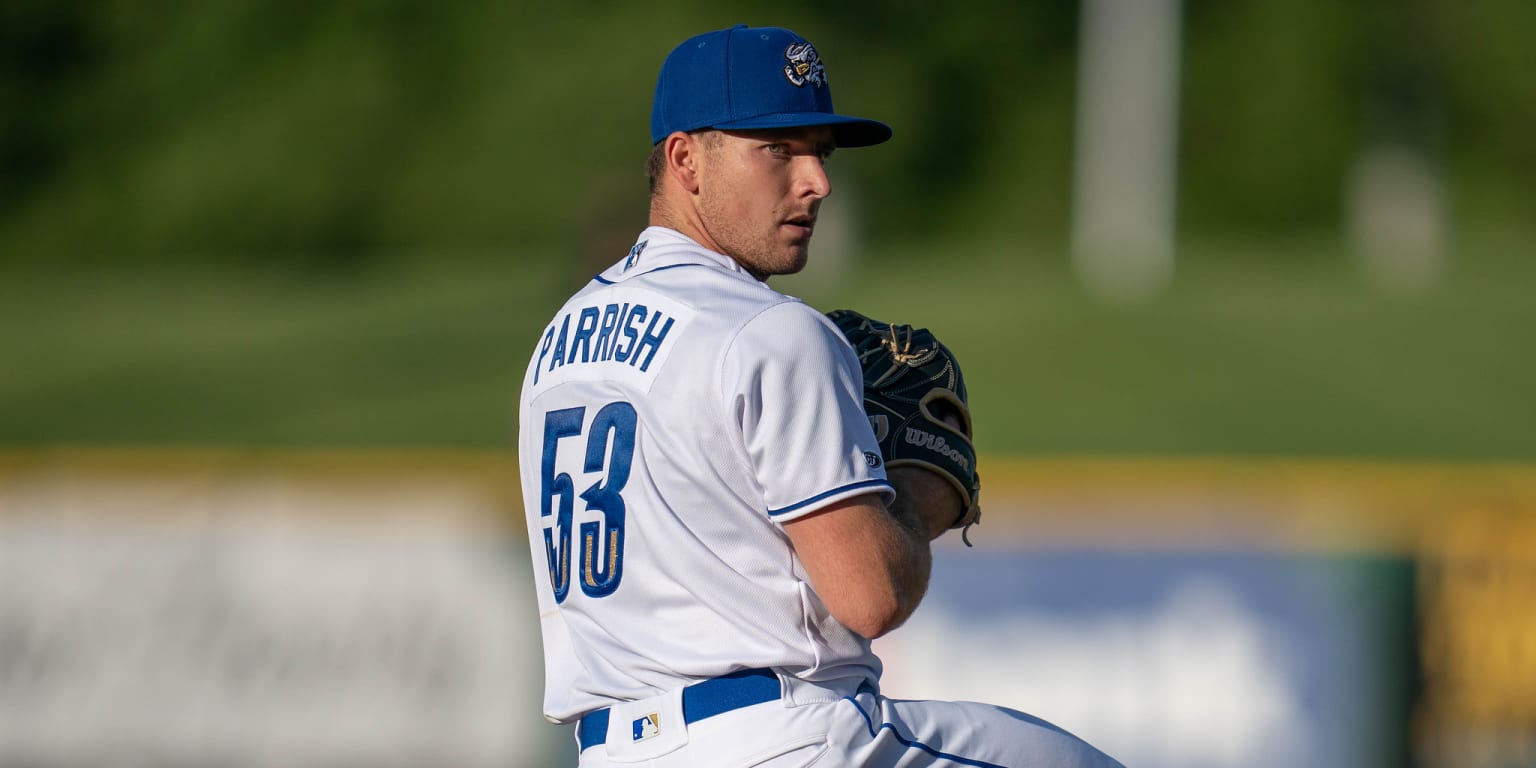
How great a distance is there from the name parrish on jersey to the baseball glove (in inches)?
12.6

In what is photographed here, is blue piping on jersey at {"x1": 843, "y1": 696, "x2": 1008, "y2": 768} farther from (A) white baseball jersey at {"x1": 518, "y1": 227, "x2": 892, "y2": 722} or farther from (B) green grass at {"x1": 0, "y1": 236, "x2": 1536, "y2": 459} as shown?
(B) green grass at {"x1": 0, "y1": 236, "x2": 1536, "y2": 459}

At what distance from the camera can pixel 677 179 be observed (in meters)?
2.96

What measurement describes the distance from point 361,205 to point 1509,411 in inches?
653

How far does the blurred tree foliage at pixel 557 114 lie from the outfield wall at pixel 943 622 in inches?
675

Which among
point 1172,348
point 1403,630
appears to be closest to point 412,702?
point 1403,630

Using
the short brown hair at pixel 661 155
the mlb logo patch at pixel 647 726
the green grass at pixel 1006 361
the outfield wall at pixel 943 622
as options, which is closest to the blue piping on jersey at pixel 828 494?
the mlb logo patch at pixel 647 726

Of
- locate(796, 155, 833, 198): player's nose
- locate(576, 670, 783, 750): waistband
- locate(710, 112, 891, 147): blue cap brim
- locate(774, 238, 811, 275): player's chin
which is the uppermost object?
locate(710, 112, 891, 147): blue cap brim

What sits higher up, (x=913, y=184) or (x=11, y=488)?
(x=913, y=184)

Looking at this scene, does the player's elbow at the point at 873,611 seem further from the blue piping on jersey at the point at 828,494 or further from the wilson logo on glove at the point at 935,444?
the wilson logo on glove at the point at 935,444

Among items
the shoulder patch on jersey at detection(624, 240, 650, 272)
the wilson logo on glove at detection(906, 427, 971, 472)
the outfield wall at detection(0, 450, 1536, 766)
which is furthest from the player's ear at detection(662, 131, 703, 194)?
the outfield wall at detection(0, 450, 1536, 766)

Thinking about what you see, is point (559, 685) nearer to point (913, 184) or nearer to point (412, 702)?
point (412, 702)

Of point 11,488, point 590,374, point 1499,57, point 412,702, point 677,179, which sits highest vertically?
point 1499,57

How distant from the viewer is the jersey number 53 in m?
2.81

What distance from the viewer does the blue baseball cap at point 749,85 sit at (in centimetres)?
284
